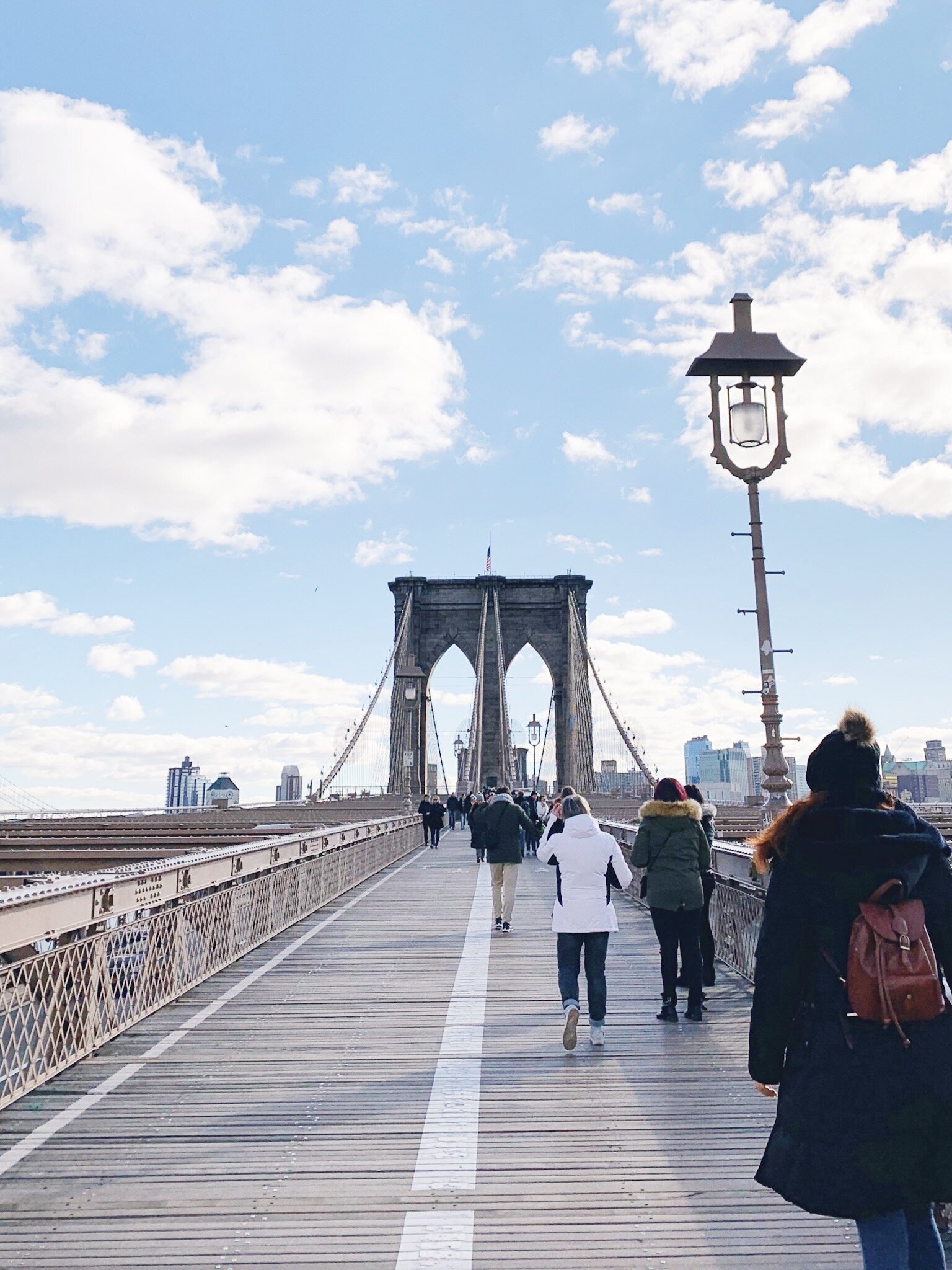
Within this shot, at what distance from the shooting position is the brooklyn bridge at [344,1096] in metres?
3.78

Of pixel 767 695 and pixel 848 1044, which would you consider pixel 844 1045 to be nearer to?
pixel 848 1044

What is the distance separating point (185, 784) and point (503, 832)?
152374mm

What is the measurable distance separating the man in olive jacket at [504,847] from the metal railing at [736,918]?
103 inches

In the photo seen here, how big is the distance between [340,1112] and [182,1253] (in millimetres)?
1623

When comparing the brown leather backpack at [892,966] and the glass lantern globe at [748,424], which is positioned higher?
the glass lantern globe at [748,424]

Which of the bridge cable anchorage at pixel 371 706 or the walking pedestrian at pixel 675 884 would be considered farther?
the bridge cable anchorage at pixel 371 706

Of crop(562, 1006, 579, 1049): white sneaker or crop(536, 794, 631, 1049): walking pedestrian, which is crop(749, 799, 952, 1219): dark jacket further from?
crop(536, 794, 631, 1049): walking pedestrian

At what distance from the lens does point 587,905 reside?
22.0 ft

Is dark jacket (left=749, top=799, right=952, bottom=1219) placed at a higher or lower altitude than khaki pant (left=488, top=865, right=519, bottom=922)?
higher

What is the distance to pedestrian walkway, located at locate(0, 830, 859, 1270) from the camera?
12.1 ft

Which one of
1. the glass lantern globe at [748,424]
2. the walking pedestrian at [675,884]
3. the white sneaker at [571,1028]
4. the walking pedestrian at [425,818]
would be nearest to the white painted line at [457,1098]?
the white sneaker at [571,1028]

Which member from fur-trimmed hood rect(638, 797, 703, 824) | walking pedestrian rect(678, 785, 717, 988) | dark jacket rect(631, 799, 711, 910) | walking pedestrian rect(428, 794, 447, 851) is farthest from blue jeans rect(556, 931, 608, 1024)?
walking pedestrian rect(428, 794, 447, 851)

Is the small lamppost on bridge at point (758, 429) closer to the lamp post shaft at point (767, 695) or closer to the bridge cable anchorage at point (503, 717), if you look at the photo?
the lamp post shaft at point (767, 695)

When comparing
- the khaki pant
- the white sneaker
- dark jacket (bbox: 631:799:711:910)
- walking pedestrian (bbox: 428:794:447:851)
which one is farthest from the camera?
walking pedestrian (bbox: 428:794:447:851)
